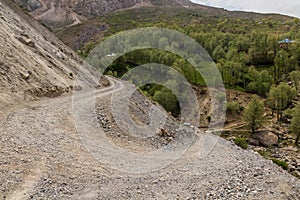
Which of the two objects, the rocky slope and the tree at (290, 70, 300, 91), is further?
the tree at (290, 70, 300, 91)

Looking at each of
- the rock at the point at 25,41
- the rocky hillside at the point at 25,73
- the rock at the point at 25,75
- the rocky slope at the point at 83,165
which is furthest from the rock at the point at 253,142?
the rock at the point at 25,75

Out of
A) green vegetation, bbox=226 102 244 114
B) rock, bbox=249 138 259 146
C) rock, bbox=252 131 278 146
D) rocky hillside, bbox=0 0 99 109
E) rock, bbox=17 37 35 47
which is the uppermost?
rock, bbox=17 37 35 47

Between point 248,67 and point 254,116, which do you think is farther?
point 248,67

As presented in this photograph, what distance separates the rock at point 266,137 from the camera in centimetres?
5511

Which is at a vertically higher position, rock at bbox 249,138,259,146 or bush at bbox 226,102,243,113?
bush at bbox 226,102,243,113

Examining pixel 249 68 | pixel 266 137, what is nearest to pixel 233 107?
pixel 266 137

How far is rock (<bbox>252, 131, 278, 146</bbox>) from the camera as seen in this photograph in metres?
55.1

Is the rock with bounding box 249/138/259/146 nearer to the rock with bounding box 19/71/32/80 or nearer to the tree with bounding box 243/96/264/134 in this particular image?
the tree with bounding box 243/96/264/134

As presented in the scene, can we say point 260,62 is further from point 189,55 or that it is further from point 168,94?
point 168,94

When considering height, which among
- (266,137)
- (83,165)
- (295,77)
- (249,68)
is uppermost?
(249,68)

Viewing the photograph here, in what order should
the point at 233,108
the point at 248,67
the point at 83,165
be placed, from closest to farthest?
the point at 83,165, the point at 233,108, the point at 248,67

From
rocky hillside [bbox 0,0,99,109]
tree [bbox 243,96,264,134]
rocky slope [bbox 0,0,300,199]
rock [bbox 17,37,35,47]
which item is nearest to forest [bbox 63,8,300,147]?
tree [bbox 243,96,264,134]

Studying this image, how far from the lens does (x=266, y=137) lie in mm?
56906

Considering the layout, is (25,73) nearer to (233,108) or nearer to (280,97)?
(233,108)
